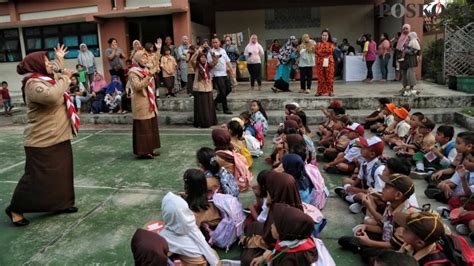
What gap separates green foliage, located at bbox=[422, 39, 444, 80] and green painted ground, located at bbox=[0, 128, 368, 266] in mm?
7979

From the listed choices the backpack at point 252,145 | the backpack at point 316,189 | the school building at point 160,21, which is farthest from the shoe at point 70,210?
the school building at point 160,21

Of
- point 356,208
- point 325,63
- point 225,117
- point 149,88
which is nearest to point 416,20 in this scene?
point 325,63

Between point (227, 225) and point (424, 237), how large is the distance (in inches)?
62.3

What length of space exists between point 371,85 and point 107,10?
8207 millimetres

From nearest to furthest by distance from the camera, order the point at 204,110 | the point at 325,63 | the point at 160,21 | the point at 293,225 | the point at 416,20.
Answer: the point at 293,225 < the point at 204,110 < the point at 325,63 < the point at 416,20 < the point at 160,21

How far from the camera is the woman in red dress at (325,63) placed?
927 cm

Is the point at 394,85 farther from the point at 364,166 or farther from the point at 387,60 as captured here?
the point at 364,166

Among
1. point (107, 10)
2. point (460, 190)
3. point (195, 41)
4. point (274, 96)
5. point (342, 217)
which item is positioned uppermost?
point (107, 10)

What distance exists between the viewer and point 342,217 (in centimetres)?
404

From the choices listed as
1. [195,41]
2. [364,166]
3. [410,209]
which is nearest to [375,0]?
[195,41]

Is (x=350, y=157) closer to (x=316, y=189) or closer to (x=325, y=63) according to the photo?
(x=316, y=189)

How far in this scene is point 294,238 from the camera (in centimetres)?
246

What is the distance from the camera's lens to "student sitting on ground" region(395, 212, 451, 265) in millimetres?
2465

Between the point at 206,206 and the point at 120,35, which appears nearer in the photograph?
the point at 206,206
